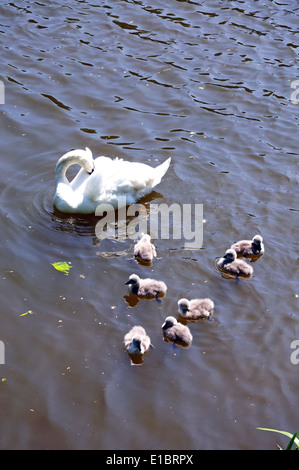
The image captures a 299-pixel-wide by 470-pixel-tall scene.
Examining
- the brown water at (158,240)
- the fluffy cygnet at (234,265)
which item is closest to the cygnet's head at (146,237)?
the brown water at (158,240)

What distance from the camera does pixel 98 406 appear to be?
5.30 meters

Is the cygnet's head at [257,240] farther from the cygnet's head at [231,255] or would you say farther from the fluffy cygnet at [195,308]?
the fluffy cygnet at [195,308]

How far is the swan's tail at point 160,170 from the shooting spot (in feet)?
28.0

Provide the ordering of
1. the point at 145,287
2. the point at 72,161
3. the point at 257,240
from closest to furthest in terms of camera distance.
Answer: the point at 145,287, the point at 257,240, the point at 72,161

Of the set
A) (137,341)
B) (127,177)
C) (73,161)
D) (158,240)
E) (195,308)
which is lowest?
(158,240)

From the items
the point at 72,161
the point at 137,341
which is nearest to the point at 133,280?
the point at 137,341

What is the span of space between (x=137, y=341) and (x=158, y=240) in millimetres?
2195

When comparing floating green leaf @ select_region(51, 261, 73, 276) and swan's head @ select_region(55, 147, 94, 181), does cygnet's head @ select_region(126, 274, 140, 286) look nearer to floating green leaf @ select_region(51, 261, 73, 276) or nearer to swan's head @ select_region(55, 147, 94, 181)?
floating green leaf @ select_region(51, 261, 73, 276)

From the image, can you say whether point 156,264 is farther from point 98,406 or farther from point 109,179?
point 98,406

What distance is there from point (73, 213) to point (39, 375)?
9.57 feet

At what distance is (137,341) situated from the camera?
5.65 m

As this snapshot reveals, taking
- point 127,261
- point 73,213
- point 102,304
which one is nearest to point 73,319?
point 102,304

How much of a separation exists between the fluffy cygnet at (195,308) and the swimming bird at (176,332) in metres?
0.23

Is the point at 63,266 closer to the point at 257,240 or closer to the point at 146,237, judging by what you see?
the point at 146,237
